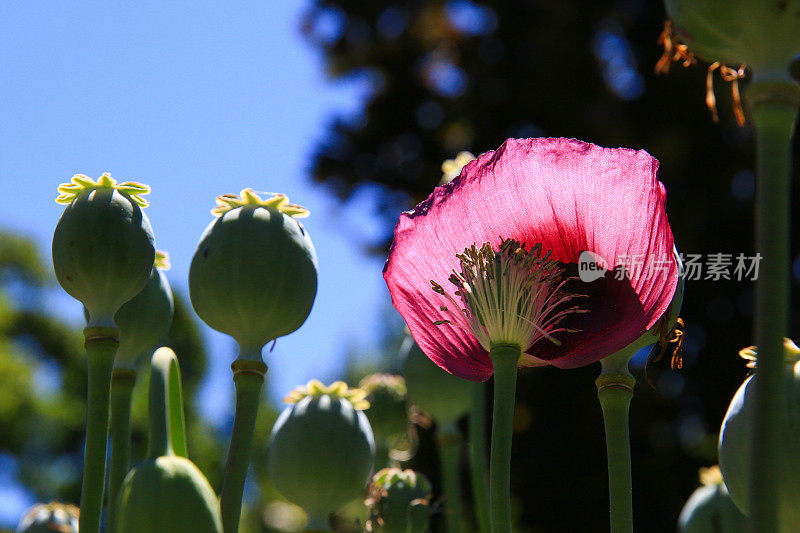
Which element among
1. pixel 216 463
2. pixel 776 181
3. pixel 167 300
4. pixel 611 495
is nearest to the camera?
pixel 776 181

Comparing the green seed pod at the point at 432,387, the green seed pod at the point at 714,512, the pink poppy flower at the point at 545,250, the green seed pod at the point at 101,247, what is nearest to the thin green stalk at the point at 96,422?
the green seed pod at the point at 101,247

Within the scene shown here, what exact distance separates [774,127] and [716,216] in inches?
235

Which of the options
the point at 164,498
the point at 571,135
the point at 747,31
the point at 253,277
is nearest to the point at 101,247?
the point at 253,277

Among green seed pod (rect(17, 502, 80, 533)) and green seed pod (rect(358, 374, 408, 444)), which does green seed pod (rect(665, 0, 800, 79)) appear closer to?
green seed pod (rect(17, 502, 80, 533))

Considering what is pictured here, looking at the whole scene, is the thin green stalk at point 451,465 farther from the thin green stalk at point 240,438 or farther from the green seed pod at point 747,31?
the green seed pod at point 747,31

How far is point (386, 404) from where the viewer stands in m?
1.39

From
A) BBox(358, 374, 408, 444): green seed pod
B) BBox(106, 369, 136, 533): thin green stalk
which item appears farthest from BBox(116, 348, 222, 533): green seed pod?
BBox(358, 374, 408, 444): green seed pod

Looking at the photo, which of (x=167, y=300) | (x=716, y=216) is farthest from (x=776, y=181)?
(x=716, y=216)

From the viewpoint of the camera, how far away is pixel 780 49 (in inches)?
21.0

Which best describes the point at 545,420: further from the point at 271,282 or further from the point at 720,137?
the point at 271,282

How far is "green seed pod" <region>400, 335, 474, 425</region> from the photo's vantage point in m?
1.19

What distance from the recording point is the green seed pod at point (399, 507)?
1106 millimetres

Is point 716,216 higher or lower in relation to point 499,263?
higher

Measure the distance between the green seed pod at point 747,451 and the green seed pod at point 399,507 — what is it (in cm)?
44
